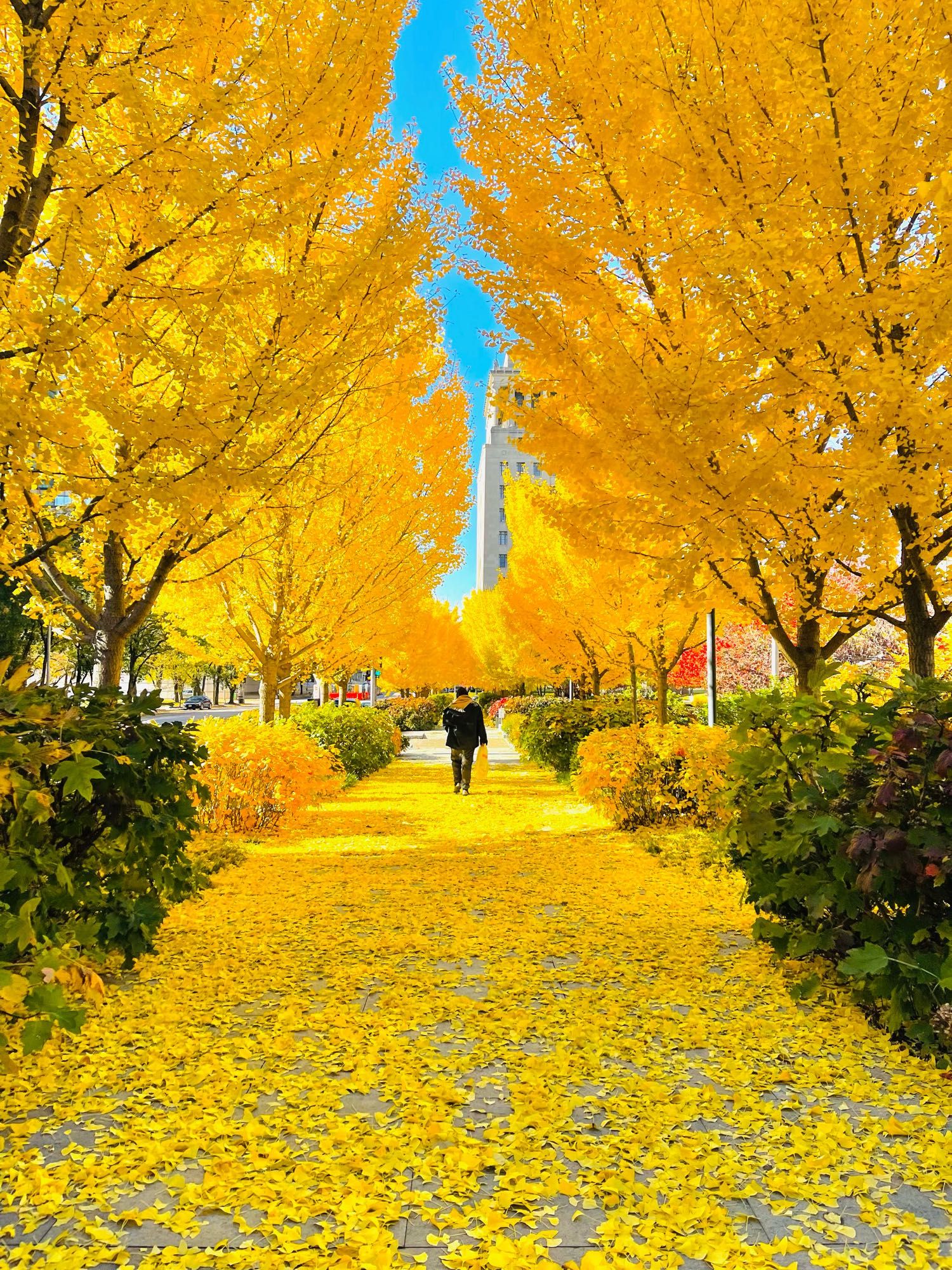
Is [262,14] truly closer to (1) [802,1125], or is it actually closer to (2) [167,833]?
(2) [167,833]

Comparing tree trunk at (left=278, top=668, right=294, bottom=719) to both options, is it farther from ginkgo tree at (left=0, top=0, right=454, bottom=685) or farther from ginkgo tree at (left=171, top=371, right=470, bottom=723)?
ginkgo tree at (left=0, top=0, right=454, bottom=685)

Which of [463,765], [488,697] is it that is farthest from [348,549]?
[488,697]

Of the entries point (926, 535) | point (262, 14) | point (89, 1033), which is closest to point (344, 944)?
point (89, 1033)

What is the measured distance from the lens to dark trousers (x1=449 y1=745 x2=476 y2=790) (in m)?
13.0

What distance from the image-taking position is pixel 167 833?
4.16 metres

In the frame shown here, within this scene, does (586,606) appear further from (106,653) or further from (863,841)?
(863,841)

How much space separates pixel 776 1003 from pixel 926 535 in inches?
111

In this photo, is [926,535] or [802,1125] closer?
[802,1125]

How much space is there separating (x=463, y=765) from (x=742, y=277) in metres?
9.77

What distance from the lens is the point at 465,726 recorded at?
1297 centimetres

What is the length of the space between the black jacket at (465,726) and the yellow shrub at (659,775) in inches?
154

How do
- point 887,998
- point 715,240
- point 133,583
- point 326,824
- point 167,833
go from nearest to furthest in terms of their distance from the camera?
1. point 887,998
2. point 167,833
3. point 715,240
4. point 133,583
5. point 326,824

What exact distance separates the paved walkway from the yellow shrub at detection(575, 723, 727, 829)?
2938 millimetres

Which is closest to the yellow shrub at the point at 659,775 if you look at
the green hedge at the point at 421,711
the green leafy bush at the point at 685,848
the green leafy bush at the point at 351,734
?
the green leafy bush at the point at 685,848
